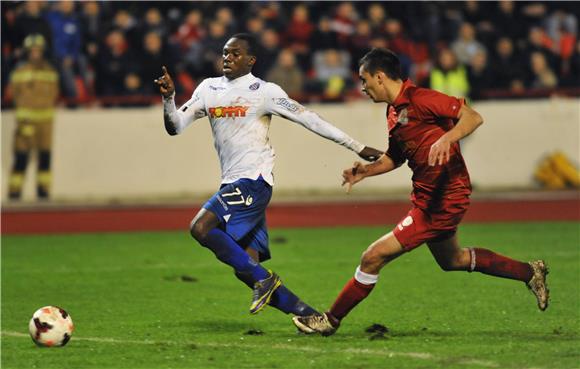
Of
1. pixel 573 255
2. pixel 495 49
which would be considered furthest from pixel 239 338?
pixel 495 49

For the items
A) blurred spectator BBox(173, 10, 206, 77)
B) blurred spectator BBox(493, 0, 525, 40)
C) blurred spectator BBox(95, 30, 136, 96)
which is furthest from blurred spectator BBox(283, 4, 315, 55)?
blurred spectator BBox(493, 0, 525, 40)

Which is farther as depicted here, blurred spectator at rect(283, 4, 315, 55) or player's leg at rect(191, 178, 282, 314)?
blurred spectator at rect(283, 4, 315, 55)

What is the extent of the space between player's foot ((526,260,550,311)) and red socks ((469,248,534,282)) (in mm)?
48

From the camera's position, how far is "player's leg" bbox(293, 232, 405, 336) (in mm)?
8180

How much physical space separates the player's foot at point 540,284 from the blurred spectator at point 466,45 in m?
11.6

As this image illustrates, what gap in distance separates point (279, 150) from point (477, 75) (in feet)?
11.1

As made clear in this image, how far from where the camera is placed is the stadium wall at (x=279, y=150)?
19531 mm

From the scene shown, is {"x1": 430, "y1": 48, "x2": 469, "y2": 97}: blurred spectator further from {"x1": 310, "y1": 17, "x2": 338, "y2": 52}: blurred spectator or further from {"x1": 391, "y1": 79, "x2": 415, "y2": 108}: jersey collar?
{"x1": 391, "y1": 79, "x2": 415, "y2": 108}: jersey collar

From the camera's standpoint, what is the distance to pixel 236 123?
8.73 m

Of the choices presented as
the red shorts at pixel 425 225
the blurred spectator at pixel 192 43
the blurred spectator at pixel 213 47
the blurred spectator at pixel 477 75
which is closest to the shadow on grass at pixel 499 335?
the red shorts at pixel 425 225

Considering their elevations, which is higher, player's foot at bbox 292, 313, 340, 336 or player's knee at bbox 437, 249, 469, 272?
player's knee at bbox 437, 249, 469, 272

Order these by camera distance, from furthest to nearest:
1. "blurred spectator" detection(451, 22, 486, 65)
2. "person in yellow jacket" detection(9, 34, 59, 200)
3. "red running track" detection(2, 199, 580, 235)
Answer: "blurred spectator" detection(451, 22, 486, 65), "person in yellow jacket" detection(9, 34, 59, 200), "red running track" detection(2, 199, 580, 235)

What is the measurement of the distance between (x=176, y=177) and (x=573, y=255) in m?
8.53

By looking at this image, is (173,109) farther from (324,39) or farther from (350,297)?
(324,39)
